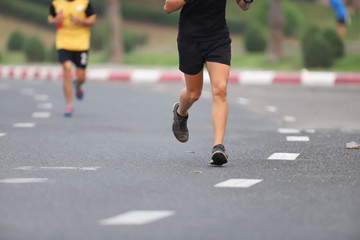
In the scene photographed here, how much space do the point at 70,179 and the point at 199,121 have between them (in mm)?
6795

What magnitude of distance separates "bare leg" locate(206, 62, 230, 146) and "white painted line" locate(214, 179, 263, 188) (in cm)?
131

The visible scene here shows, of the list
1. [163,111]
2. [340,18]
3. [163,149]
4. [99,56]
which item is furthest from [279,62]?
[163,149]

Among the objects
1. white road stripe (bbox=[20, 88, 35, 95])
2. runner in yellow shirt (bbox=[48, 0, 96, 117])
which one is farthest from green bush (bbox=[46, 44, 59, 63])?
runner in yellow shirt (bbox=[48, 0, 96, 117])

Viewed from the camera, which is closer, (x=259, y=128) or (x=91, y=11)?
(x=259, y=128)

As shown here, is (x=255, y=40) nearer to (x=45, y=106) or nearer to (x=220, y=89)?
(x=45, y=106)

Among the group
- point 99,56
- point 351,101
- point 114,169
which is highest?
point 114,169

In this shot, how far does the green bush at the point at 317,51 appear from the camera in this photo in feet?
102

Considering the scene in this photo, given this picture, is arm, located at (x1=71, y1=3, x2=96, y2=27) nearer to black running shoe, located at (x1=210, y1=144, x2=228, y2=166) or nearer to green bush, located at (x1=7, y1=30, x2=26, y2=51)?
black running shoe, located at (x1=210, y1=144, x2=228, y2=166)

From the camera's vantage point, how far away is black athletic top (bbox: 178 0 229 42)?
8703 millimetres

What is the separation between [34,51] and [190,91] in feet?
115

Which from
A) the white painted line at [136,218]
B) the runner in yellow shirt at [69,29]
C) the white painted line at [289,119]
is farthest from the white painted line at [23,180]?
the white painted line at [289,119]

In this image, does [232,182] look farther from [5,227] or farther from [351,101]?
[351,101]

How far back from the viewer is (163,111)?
52.7 feet

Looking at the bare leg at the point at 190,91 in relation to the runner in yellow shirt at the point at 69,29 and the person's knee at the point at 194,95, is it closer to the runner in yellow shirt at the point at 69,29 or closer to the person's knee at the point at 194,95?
the person's knee at the point at 194,95
